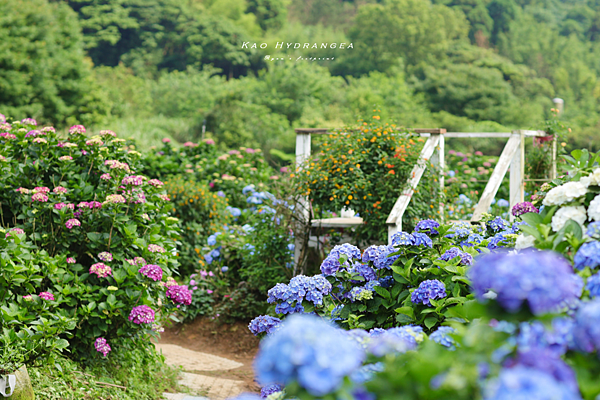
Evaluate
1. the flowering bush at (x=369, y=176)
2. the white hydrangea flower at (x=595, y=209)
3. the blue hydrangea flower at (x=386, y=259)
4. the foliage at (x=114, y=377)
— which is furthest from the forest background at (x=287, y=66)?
the white hydrangea flower at (x=595, y=209)

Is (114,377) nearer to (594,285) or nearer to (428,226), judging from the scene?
(428,226)

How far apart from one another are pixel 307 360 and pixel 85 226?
2774 mm

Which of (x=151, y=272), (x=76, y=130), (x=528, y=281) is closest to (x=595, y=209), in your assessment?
(x=528, y=281)

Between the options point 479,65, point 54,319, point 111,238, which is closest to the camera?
point 54,319

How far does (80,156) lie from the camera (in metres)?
3.39

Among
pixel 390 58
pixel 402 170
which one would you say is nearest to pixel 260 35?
pixel 390 58

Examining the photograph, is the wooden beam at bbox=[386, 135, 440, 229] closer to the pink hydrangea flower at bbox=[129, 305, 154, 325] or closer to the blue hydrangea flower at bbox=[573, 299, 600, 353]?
the pink hydrangea flower at bbox=[129, 305, 154, 325]

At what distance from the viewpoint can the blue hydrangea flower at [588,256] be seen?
1.10m

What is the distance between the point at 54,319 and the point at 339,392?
2.46 meters

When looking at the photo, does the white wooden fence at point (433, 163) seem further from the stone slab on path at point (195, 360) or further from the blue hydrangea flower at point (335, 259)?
the blue hydrangea flower at point (335, 259)

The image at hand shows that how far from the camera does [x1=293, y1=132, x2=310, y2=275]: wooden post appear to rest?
4547 millimetres

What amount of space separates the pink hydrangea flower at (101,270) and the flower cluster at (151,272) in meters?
0.17

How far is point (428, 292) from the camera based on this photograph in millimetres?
1930

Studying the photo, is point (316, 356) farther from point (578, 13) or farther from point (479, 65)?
point (578, 13)
